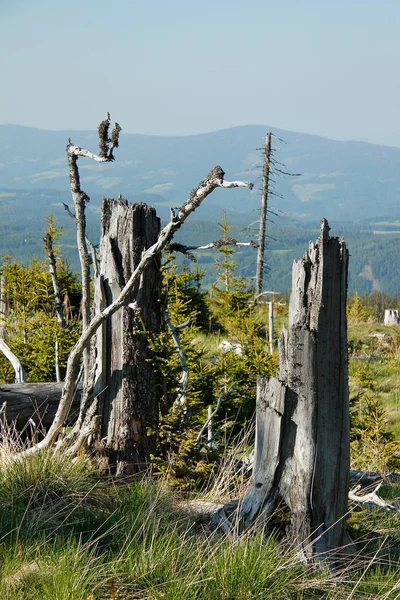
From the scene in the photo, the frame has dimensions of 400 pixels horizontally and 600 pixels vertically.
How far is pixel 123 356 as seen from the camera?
20.2ft

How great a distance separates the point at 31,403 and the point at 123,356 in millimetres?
1355

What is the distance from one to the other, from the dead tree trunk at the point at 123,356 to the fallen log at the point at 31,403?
0.77 meters

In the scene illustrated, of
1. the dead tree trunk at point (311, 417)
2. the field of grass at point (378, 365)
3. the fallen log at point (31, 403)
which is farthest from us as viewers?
the field of grass at point (378, 365)

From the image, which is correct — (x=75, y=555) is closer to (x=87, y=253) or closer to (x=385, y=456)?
(x=87, y=253)

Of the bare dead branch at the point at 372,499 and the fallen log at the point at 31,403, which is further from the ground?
the fallen log at the point at 31,403

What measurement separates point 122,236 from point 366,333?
13.4 meters

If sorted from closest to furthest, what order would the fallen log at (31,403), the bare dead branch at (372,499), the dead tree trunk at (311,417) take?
the dead tree trunk at (311,417) → the bare dead branch at (372,499) → the fallen log at (31,403)

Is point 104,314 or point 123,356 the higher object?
point 104,314

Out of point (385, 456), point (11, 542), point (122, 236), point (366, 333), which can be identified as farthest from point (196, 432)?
point (366, 333)

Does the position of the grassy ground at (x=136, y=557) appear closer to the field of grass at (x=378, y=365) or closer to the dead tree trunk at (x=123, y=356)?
the dead tree trunk at (x=123, y=356)

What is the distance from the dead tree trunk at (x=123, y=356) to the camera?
6098mm

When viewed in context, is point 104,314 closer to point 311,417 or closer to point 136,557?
point 311,417

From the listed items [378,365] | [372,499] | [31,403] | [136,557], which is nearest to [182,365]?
[31,403]

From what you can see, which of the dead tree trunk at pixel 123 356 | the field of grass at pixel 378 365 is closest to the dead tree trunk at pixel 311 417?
the dead tree trunk at pixel 123 356
